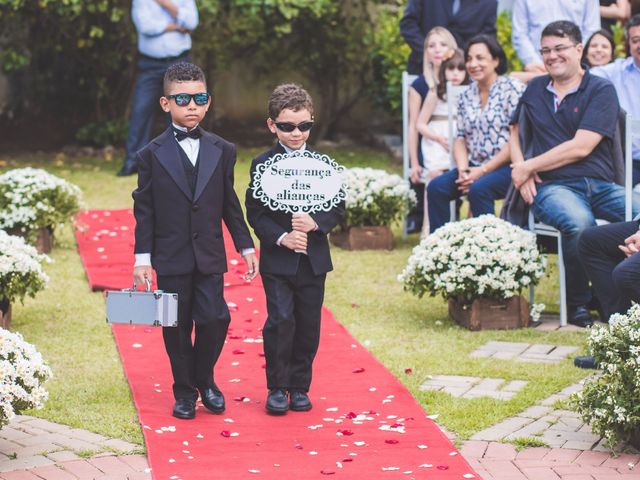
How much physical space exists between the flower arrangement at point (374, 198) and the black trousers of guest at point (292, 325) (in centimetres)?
389

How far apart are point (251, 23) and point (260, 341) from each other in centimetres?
806

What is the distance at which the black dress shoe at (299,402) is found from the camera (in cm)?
594

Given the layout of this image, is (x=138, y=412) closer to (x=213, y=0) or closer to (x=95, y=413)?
(x=95, y=413)

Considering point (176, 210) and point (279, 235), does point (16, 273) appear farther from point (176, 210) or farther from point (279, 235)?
point (279, 235)

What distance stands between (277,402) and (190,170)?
1147mm

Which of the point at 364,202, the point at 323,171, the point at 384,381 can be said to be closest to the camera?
the point at 323,171

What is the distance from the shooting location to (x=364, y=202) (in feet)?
32.1

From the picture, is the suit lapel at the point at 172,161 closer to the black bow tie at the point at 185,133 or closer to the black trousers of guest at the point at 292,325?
the black bow tie at the point at 185,133

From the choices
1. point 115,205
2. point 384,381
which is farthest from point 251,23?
point 384,381

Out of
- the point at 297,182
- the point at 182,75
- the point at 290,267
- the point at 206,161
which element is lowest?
the point at 290,267

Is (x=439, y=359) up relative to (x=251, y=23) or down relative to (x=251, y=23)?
down

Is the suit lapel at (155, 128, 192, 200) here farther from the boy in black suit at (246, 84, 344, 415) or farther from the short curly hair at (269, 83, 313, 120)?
the short curly hair at (269, 83, 313, 120)

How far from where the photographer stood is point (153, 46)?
12.7 m

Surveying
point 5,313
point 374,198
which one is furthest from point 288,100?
point 374,198
